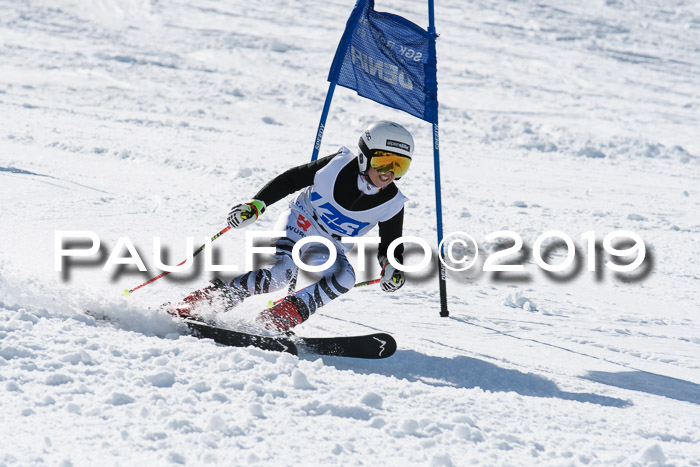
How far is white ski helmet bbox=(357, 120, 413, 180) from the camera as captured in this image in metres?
4.23

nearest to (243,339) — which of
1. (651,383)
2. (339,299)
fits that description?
(339,299)

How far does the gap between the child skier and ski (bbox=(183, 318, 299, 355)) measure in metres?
Answer: 0.37

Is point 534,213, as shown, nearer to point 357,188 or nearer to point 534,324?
point 534,324

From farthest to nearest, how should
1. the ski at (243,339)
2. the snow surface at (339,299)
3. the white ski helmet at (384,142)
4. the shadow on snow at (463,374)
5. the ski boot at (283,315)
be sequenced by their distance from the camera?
the white ski helmet at (384,142), the ski boot at (283,315), the shadow on snow at (463,374), the ski at (243,339), the snow surface at (339,299)

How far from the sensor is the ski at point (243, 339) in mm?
3646

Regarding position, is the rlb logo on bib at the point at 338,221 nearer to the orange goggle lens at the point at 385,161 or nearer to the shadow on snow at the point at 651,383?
the orange goggle lens at the point at 385,161

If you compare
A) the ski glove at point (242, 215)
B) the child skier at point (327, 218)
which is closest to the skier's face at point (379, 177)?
the child skier at point (327, 218)

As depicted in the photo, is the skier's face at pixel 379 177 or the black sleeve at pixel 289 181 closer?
the skier's face at pixel 379 177

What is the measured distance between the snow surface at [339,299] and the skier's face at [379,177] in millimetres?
1041

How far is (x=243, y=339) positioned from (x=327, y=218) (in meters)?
1.12

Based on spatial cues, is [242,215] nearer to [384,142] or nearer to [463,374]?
[384,142]

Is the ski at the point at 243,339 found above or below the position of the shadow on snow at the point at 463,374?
above

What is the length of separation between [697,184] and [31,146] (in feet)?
35.2

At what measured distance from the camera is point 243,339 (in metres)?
3.68
